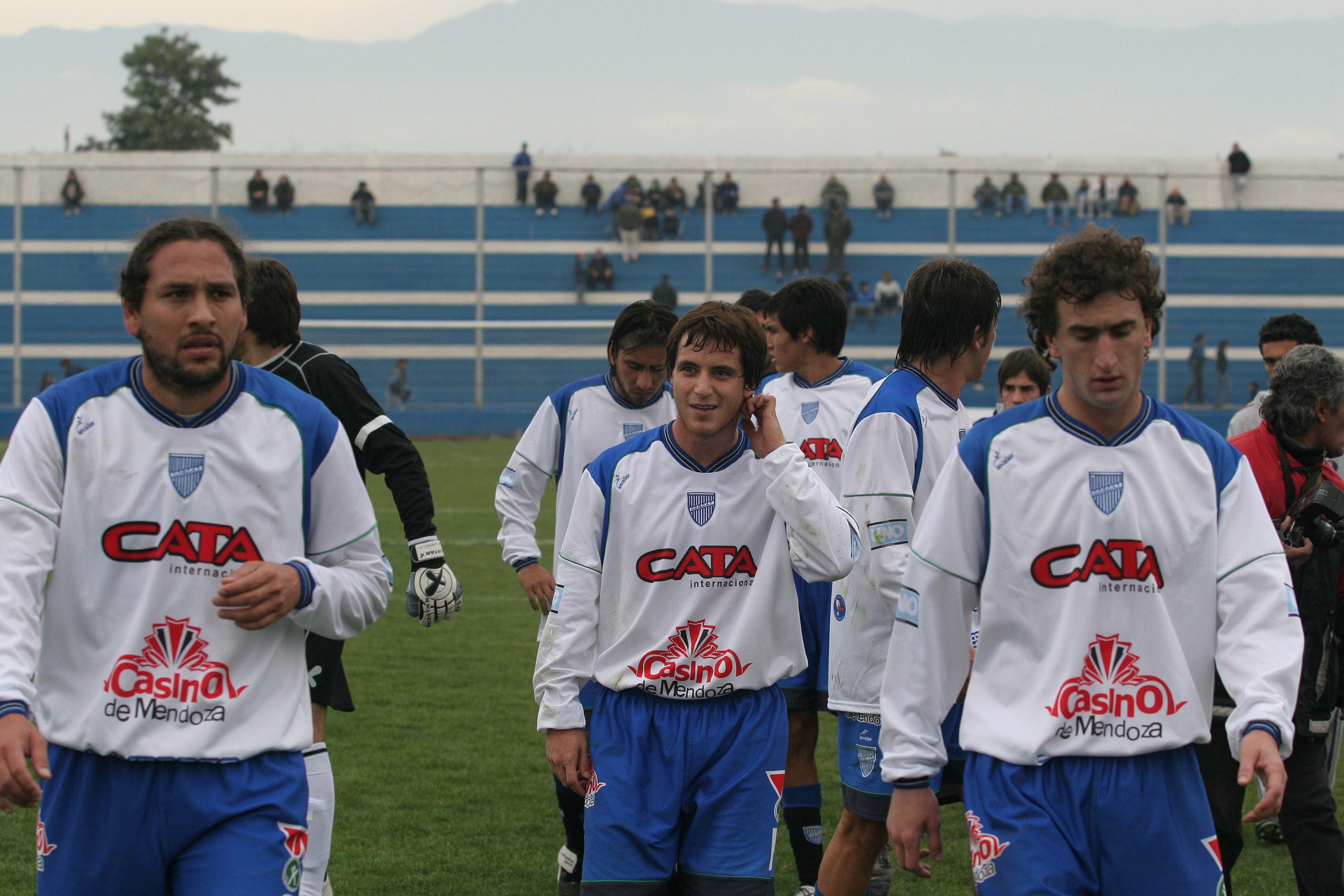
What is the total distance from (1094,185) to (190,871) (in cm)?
3900

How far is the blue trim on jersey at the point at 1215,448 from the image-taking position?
9.39ft

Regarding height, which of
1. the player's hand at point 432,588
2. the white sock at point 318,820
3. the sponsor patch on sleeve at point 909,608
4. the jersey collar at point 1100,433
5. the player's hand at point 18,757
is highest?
the jersey collar at point 1100,433

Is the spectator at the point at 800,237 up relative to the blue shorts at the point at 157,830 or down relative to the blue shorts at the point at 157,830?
up

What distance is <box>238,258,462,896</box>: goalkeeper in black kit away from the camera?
4.34 meters

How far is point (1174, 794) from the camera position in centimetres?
276

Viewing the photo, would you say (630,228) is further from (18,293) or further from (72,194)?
(18,293)

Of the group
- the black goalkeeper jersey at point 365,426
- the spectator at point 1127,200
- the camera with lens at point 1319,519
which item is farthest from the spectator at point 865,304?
the black goalkeeper jersey at point 365,426

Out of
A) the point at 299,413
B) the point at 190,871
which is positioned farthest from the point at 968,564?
the point at 190,871

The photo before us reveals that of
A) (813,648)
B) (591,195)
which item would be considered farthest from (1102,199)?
(813,648)

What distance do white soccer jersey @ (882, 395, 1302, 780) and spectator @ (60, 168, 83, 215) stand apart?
3822cm

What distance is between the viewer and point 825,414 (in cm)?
566

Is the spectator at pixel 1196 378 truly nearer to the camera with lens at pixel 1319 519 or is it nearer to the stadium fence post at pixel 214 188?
the stadium fence post at pixel 214 188

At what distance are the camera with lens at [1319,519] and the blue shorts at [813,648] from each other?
168cm

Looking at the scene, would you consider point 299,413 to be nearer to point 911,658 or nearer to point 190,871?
point 190,871
